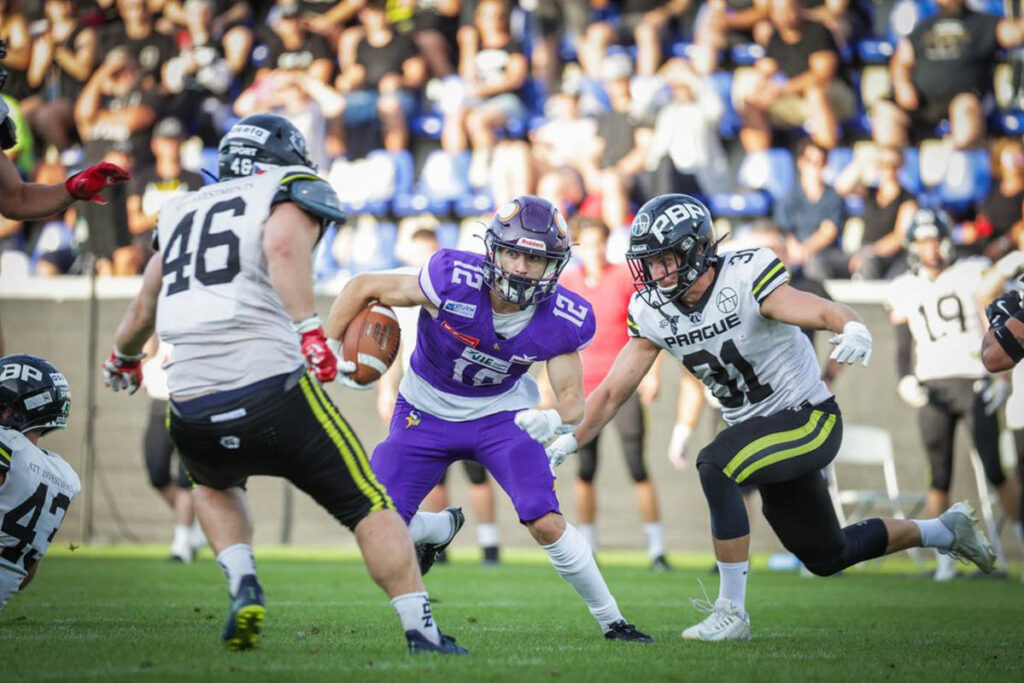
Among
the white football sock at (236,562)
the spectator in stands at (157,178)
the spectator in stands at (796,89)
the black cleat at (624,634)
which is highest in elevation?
the spectator in stands at (796,89)

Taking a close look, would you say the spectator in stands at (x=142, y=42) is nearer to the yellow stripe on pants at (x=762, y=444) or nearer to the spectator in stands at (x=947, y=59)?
the spectator in stands at (x=947, y=59)

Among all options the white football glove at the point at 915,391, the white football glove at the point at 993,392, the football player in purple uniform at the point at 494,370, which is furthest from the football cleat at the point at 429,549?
the white football glove at the point at 915,391

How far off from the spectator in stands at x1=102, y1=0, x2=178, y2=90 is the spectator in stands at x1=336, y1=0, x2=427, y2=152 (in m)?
2.40

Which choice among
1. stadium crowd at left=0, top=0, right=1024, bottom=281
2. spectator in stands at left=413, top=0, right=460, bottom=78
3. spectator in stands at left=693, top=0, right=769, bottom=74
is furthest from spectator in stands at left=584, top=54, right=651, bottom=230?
spectator in stands at left=413, top=0, right=460, bottom=78

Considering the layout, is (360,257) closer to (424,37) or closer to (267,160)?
(424,37)

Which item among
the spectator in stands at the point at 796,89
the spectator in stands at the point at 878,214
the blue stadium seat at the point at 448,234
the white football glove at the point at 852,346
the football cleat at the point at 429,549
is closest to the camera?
the white football glove at the point at 852,346

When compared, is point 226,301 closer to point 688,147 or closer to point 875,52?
point 688,147

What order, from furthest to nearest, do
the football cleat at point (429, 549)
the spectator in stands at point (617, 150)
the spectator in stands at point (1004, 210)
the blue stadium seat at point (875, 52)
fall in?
the blue stadium seat at point (875, 52)
the spectator in stands at point (617, 150)
the spectator in stands at point (1004, 210)
the football cleat at point (429, 549)

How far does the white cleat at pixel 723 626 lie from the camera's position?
193 inches

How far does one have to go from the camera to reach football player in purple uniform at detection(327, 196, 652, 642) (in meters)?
4.80

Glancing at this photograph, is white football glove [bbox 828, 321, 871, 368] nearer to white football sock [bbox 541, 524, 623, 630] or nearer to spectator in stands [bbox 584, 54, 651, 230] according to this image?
white football sock [bbox 541, 524, 623, 630]

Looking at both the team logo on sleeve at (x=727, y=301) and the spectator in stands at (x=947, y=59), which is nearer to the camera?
the team logo on sleeve at (x=727, y=301)

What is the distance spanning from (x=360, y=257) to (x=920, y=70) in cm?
594

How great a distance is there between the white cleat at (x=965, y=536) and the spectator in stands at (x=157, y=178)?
9433mm
